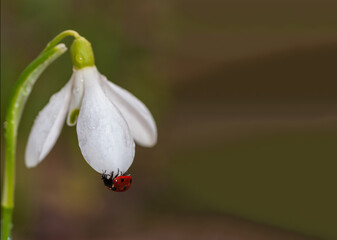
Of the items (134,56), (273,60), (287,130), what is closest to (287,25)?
(273,60)

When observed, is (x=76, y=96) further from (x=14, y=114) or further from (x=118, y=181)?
(x=118, y=181)

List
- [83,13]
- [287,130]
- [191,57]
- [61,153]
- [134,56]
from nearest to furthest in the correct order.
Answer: [83,13], [134,56], [287,130], [61,153], [191,57]

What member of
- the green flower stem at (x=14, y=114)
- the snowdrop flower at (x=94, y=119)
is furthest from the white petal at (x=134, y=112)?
the green flower stem at (x=14, y=114)

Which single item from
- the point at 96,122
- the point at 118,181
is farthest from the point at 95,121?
the point at 118,181

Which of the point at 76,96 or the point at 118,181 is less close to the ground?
the point at 76,96

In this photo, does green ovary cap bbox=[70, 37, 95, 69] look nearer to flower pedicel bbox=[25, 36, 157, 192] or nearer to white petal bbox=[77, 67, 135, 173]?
flower pedicel bbox=[25, 36, 157, 192]

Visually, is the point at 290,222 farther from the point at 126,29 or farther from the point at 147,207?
the point at 126,29

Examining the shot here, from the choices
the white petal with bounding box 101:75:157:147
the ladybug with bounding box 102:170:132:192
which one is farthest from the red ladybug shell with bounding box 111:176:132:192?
the white petal with bounding box 101:75:157:147

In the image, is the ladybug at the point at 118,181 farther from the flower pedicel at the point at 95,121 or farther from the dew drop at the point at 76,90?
the dew drop at the point at 76,90
